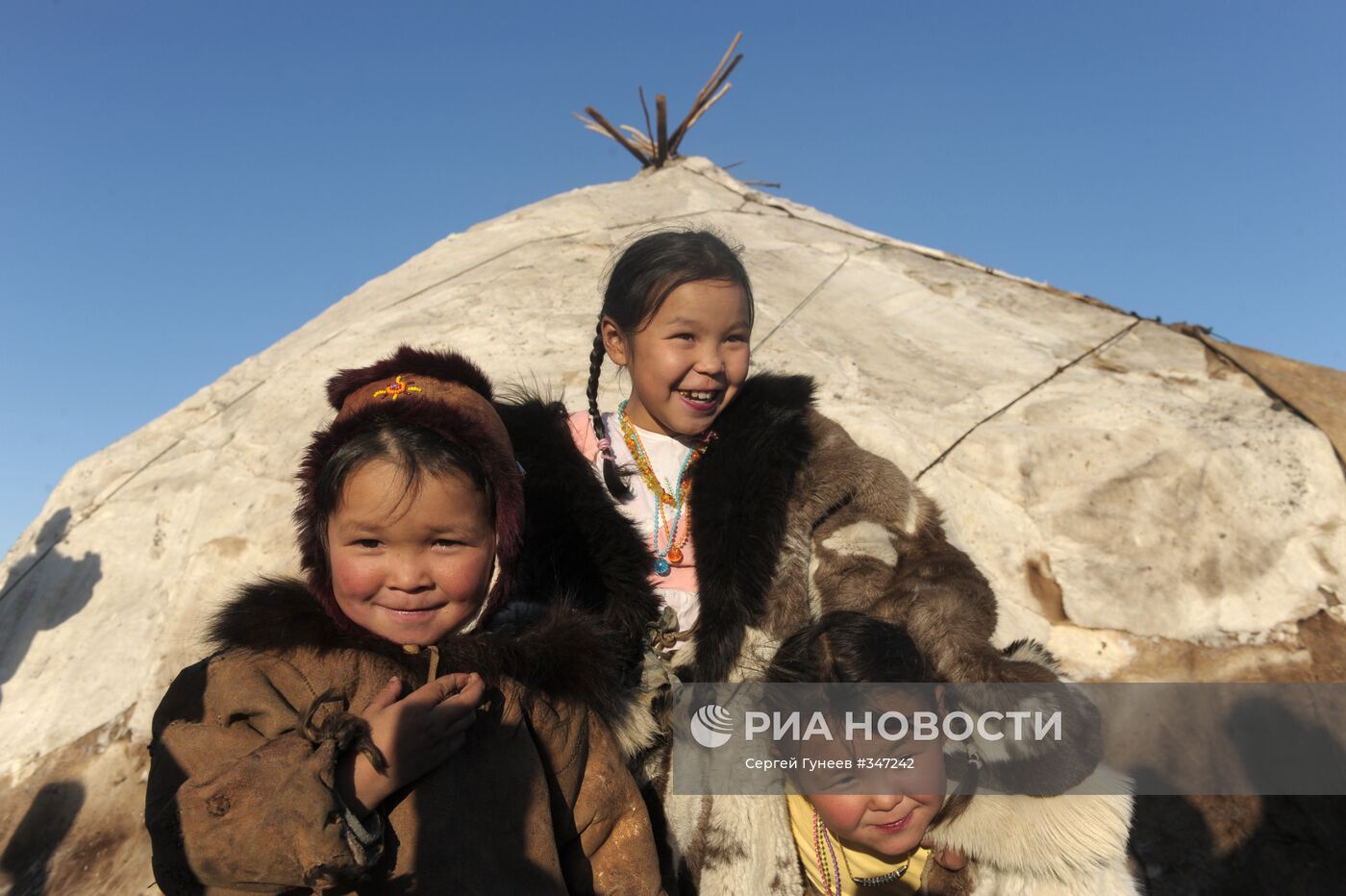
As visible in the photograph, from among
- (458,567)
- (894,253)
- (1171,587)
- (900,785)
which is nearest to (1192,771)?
(1171,587)

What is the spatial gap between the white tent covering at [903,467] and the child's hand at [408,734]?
6.93ft

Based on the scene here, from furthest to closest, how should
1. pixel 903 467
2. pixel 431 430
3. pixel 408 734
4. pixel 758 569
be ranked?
1. pixel 903 467
2. pixel 758 569
3. pixel 431 430
4. pixel 408 734

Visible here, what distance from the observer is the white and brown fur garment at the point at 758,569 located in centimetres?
189

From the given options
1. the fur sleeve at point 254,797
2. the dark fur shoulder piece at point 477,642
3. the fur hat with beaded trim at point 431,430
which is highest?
the fur hat with beaded trim at point 431,430

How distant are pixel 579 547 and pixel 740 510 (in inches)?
14.7

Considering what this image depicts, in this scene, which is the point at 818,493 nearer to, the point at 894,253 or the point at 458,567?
the point at 458,567

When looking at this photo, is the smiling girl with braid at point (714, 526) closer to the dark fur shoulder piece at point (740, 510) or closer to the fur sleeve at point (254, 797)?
the dark fur shoulder piece at point (740, 510)

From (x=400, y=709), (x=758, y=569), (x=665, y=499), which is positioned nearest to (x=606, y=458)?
(x=665, y=499)

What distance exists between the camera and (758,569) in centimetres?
201

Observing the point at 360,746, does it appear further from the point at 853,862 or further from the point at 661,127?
the point at 661,127

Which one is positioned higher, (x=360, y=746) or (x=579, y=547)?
(x=579, y=547)

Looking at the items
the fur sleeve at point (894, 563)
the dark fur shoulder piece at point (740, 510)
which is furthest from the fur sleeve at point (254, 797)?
the fur sleeve at point (894, 563)

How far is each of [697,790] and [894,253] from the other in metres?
4.67

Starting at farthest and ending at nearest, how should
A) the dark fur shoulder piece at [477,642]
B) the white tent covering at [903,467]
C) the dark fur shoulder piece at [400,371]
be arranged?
the white tent covering at [903,467] < the dark fur shoulder piece at [400,371] < the dark fur shoulder piece at [477,642]
